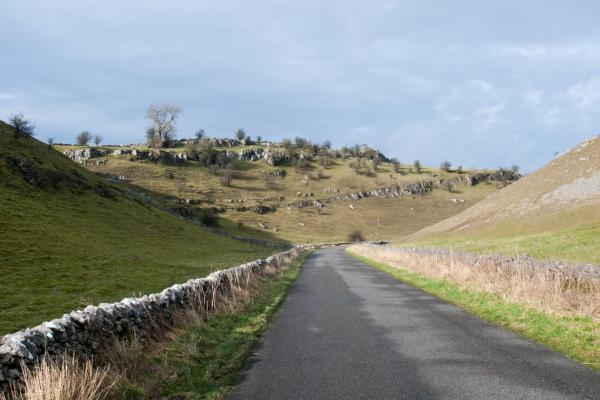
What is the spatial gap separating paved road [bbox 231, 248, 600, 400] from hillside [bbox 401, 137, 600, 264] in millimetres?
23704

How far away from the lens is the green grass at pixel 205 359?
24.6 feet

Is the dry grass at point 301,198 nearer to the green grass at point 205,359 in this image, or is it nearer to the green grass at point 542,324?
the green grass at point 542,324

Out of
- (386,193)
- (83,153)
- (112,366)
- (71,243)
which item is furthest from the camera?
(386,193)

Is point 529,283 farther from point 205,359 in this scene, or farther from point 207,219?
point 207,219

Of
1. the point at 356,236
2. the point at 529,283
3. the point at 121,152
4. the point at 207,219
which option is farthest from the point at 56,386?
the point at 121,152

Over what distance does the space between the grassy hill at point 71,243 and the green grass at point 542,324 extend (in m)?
10.6

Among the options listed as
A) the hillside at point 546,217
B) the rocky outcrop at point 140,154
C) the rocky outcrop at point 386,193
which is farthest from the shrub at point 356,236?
the rocky outcrop at point 140,154

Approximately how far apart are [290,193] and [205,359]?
532 ft

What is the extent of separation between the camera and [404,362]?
8727mm

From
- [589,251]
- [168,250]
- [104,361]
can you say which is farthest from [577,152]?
[104,361]

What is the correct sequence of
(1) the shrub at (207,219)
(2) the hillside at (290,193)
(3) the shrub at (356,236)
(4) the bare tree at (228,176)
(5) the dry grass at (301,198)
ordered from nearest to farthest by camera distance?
(1) the shrub at (207,219)
(3) the shrub at (356,236)
(5) the dry grass at (301,198)
(2) the hillside at (290,193)
(4) the bare tree at (228,176)

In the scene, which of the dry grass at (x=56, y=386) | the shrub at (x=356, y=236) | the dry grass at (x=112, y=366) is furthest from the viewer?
the shrub at (x=356, y=236)

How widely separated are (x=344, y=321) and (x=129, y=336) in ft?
20.2

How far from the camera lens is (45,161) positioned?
64375 millimetres
